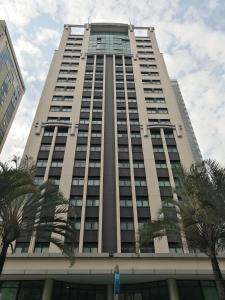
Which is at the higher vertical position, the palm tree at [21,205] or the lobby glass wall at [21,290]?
the palm tree at [21,205]

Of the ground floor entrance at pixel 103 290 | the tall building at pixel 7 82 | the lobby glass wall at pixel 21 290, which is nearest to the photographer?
the lobby glass wall at pixel 21 290

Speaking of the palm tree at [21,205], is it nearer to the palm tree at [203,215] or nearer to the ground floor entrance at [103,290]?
the palm tree at [203,215]

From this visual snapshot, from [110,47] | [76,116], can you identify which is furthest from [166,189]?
[110,47]

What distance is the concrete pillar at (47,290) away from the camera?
987 inches

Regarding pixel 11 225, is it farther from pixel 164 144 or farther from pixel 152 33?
pixel 152 33

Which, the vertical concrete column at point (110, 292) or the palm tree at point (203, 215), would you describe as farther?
the vertical concrete column at point (110, 292)

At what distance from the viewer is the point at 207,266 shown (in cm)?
2606

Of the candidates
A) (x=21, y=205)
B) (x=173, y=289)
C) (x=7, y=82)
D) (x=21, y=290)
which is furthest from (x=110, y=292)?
(x=7, y=82)

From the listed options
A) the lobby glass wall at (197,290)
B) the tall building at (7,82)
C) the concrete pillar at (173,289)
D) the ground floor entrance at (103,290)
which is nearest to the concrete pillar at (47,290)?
the ground floor entrance at (103,290)

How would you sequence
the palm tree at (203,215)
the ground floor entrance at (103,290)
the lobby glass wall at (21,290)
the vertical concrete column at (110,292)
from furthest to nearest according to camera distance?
the vertical concrete column at (110,292)
the ground floor entrance at (103,290)
the lobby glass wall at (21,290)
the palm tree at (203,215)

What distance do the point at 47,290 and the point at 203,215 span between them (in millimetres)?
16428

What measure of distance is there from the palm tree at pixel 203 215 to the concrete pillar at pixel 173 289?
8.29 m

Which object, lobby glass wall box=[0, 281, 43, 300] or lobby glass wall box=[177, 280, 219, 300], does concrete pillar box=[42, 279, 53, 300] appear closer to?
lobby glass wall box=[0, 281, 43, 300]

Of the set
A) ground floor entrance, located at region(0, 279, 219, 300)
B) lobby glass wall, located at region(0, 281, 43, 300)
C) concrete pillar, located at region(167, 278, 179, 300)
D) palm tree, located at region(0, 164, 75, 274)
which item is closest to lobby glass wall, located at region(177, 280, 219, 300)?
ground floor entrance, located at region(0, 279, 219, 300)
